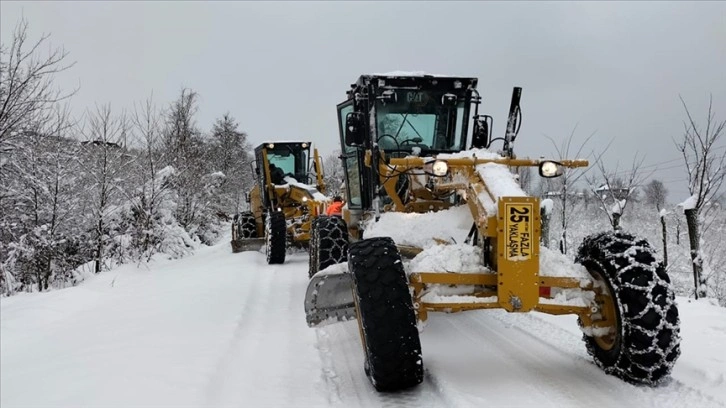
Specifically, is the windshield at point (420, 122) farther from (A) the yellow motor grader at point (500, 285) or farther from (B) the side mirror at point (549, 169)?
(B) the side mirror at point (549, 169)

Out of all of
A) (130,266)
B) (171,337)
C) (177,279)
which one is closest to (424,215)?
(171,337)

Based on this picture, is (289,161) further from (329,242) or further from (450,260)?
(450,260)

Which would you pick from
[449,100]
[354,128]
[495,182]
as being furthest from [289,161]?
[495,182]

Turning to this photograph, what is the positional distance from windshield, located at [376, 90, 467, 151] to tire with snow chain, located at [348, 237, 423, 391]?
3.10 meters

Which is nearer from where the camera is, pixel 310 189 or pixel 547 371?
pixel 547 371

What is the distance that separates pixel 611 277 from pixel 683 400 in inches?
34.1

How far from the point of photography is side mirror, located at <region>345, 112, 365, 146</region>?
5918 mm

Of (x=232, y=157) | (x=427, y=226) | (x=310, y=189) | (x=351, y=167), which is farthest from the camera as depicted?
(x=232, y=157)

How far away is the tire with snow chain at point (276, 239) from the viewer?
37.2 ft

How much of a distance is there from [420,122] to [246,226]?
31.2 ft

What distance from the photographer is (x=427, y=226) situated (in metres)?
5.62

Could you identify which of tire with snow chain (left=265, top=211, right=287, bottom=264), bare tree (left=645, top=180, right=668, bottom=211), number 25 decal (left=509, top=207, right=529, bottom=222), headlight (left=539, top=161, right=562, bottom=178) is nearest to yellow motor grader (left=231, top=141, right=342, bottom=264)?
tire with snow chain (left=265, top=211, right=287, bottom=264)

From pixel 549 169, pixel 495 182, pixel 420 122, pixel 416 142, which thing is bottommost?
pixel 495 182

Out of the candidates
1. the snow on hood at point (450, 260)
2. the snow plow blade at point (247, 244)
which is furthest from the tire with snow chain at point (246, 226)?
the snow on hood at point (450, 260)
